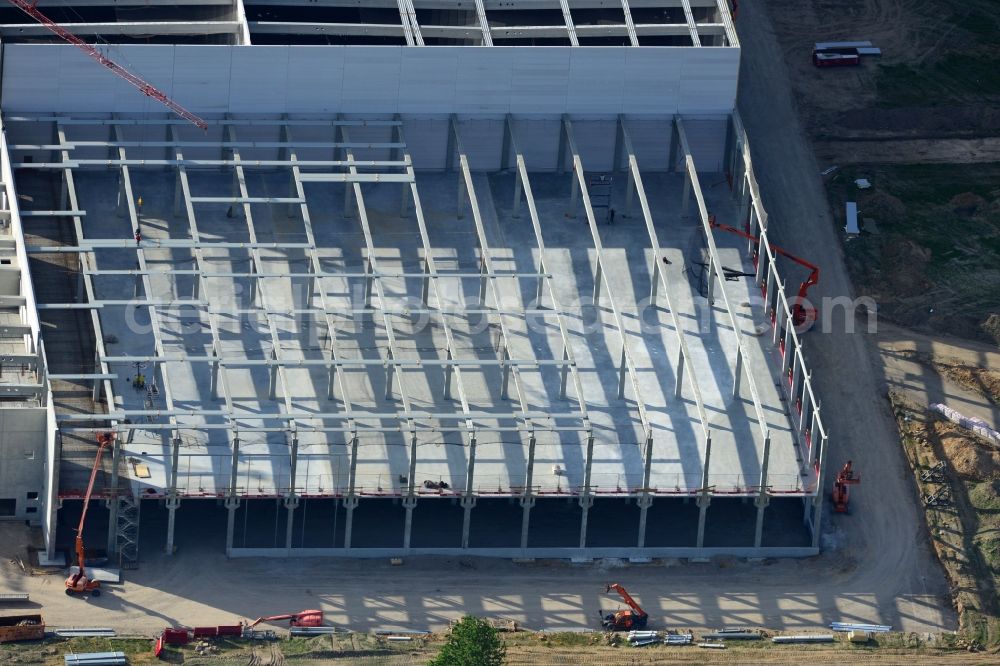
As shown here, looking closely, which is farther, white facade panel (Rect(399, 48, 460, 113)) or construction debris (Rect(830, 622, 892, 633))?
white facade panel (Rect(399, 48, 460, 113))

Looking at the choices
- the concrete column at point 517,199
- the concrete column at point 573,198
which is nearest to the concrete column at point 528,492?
the concrete column at point 517,199

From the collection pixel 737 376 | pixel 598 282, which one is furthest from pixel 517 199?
pixel 737 376

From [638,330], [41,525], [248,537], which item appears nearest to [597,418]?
[638,330]

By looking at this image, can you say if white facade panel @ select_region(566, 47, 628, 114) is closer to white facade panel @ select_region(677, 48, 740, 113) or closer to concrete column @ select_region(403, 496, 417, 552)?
white facade panel @ select_region(677, 48, 740, 113)

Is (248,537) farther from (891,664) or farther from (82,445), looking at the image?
(891,664)

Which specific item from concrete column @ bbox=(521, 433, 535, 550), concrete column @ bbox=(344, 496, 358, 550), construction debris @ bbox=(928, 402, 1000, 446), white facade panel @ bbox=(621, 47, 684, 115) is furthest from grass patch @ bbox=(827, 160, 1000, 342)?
concrete column @ bbox=(344, 496, 358, 550)

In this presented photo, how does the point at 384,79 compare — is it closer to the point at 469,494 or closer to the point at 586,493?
the point at 469,494
